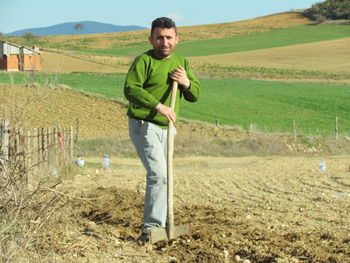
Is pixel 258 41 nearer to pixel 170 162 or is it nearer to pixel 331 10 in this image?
pixel 331 10

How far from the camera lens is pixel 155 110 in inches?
249

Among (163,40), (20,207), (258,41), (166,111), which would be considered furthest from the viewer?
(258,41)

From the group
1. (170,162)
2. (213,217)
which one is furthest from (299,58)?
(170,162)

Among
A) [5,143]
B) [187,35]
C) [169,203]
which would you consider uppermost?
[5,143]

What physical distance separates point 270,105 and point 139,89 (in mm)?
32708

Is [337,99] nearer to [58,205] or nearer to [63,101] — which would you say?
[63,101]

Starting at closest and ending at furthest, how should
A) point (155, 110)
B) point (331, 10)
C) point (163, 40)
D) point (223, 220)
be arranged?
point (155, 110)
point (163, 40)
point (223, 220)
point (331, 10)

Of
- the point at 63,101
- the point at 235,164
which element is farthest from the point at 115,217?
the point at 63,101

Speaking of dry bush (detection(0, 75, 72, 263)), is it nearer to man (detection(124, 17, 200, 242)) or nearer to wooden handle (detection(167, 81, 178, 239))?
man (detection(124, 17, 200, 242))

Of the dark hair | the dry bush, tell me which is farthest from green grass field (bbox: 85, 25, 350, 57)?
the dry bush

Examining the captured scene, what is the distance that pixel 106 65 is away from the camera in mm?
66750

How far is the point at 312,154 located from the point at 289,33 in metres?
70.2

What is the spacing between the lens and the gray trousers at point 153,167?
639cm

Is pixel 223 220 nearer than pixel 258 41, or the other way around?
pixel 223 220
